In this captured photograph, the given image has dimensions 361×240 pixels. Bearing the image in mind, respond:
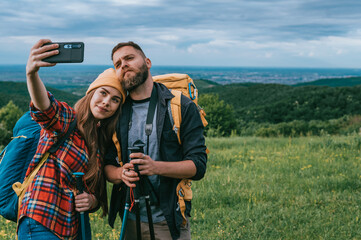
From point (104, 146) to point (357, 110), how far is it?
2580 inches

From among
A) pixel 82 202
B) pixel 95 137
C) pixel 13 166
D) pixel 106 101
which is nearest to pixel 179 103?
pixel 106 101

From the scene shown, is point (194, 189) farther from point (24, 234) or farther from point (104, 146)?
point (24, 234)

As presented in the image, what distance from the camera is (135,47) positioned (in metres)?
3.38

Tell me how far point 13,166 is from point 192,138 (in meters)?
1.51

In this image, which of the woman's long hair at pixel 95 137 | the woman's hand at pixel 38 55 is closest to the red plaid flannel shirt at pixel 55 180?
the woman's long hair at pixel 95 137

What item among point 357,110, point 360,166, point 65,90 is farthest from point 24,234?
point 65,90

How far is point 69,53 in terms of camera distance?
2598mm

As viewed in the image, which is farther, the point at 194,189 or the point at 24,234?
the point at 194,189

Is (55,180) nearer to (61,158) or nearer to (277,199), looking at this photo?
(61,158)

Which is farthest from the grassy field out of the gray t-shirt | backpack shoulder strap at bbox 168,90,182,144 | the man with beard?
backpack shoulder strap at bbox 168,90,182,144

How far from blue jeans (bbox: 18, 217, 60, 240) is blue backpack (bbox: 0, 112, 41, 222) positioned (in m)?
0.15

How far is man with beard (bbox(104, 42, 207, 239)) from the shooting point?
10.6 ft

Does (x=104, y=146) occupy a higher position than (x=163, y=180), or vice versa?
(x=104, y=146)

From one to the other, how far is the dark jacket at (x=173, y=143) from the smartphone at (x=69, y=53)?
843 millimetres
